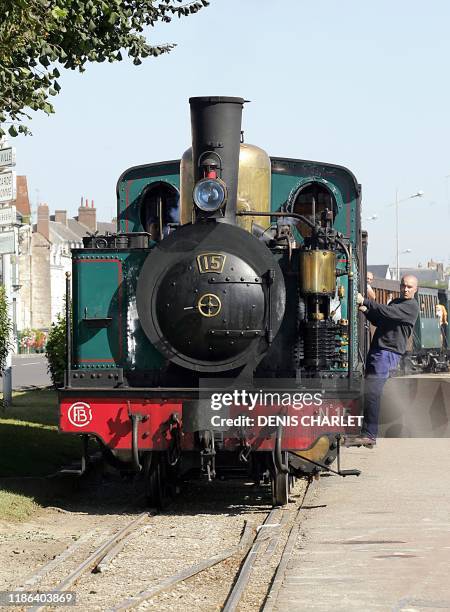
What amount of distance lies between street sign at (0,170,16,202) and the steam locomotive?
711cm

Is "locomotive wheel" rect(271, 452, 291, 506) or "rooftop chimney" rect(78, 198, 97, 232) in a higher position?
"rooftop chimney" rect(78, 198, 97, 232)

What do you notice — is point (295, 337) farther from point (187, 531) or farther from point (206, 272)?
point (187, 531)

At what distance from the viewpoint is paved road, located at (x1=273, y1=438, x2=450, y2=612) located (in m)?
6.62

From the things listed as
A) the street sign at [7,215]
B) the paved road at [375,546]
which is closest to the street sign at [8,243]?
the street sign at [7,215]

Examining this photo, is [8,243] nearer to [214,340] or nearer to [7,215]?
[7,215]

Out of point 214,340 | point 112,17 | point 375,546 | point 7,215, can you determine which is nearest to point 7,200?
point 7,215

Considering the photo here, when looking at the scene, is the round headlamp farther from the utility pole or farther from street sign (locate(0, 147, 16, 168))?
street sign (locate(0, 147, 16, 168))

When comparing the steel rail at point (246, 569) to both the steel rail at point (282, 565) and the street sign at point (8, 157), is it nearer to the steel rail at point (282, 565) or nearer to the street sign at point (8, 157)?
the steel rail at point (282, 565)

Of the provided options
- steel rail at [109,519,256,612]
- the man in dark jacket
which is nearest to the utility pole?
the man in dark jacket

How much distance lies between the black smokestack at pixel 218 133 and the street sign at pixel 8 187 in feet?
26.0

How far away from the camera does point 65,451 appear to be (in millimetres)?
14281

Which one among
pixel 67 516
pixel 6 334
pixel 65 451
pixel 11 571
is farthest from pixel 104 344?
pixel 6 334

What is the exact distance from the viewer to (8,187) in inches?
691

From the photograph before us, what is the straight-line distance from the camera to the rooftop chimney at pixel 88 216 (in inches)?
4213
